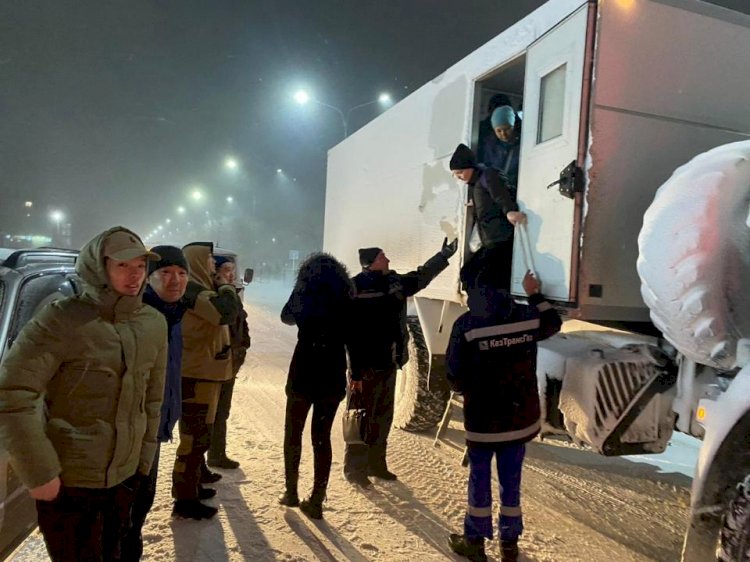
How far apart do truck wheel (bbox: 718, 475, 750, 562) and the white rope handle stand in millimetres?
1765

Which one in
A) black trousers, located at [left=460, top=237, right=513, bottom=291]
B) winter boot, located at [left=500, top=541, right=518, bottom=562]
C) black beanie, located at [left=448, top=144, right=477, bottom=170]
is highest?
black beanie, located at [left=448, top=144, right=477, bottom=170]

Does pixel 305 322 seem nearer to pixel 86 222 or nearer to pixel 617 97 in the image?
pixel 617 97

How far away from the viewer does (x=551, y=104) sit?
3.45m

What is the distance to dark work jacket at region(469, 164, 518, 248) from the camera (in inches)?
156

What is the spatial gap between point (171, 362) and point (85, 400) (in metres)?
0.98

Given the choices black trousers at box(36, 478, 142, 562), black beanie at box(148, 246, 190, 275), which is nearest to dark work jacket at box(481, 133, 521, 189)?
black beanie at box(148, 246, 190, 275)

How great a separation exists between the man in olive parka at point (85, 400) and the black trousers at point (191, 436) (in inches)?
47.7

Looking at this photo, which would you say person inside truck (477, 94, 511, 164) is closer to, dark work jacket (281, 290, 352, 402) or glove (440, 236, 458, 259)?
glove (440, 236, 458, 259)

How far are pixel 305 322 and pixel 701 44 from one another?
3.11m

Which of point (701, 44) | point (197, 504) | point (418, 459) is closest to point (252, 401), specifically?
point (418, 459)

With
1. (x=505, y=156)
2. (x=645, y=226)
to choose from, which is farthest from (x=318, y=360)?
(x=505, y=156)

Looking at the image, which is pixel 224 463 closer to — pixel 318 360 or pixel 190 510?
pixel 190 510

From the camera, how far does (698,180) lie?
2.36m

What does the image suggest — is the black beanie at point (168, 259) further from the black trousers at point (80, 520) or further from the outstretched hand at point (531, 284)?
the outstretched hand at point (531, 284)
